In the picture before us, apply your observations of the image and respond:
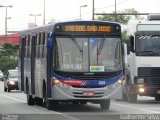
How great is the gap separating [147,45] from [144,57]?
55 centimetres

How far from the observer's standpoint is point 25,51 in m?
28.9

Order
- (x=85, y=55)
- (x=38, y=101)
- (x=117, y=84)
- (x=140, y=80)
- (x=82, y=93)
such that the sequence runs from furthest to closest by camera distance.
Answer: (x=140, y=80) < (x=38, y=101) < (x=117, y=84) < (x=85, y=55) < (x=82, y=93)

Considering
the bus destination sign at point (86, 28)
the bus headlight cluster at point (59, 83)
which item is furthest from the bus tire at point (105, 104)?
the bus destination sign at point (86, 28)

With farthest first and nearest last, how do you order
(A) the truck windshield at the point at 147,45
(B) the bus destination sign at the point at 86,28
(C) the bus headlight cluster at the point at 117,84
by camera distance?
1. (A) the truck windshield at the point at 147,45
2. (B) the bus destination sign at the point at 86,28
3. (C) the bus headlight cluster at the point at 117,84

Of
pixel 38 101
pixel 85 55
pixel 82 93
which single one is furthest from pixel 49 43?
pixel 38 101

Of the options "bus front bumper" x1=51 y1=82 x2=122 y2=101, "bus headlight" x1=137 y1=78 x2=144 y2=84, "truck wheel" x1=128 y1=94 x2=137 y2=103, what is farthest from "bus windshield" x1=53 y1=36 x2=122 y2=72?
"truck wheel" x1=128 y1=94 x2=137 y2=103

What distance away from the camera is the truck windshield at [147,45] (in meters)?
28.4

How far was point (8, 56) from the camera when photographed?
366ft

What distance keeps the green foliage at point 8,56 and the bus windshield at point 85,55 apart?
81340 millimetres

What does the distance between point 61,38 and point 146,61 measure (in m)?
6.63

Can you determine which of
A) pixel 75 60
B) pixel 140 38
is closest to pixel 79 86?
pixel 75 60

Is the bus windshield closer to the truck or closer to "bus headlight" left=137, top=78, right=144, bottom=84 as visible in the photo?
the truck

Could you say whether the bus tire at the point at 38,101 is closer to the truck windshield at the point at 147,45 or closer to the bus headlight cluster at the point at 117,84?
the truck windshield at the point at 147,45

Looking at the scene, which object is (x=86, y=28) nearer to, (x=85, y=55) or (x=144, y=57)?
(x=85, y=55)
